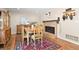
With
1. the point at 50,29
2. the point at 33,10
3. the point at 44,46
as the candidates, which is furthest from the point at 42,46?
the point at 33,10

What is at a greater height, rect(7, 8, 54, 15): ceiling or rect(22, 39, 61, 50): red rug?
rect(7, 8, 54, 15): ceiling

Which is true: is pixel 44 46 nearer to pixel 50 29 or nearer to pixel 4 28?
pixel 50 29

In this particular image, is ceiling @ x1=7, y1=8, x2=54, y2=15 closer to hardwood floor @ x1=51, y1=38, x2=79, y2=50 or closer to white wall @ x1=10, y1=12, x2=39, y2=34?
white wall @ x1=10, y1=12, x2=39, y2=34

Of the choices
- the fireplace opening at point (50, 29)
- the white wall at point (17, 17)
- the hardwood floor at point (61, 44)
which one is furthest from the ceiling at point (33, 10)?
the hardwood floor at point (61, 44)

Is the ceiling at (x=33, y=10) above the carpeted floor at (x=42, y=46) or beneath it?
above

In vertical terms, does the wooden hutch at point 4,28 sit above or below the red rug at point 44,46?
above

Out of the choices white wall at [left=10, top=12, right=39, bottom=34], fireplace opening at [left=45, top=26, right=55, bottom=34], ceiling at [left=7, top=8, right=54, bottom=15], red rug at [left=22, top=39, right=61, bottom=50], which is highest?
ceiling at [left=7, top=8, right=54, bottom=15]

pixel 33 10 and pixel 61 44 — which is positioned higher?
pixel 33 10

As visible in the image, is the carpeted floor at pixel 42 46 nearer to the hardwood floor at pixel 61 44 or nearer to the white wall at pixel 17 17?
the hardwood floor at pixel 61 44

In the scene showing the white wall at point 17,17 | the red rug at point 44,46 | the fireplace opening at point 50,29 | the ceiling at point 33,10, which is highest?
the ceiling at point 33,10

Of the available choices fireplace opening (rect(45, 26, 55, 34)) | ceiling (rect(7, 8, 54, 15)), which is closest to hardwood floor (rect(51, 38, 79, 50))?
fireplace opening (rect(45, 26, 55, 34))

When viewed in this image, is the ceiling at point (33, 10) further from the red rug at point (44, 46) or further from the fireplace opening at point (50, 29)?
the red rug at point (44, 46)

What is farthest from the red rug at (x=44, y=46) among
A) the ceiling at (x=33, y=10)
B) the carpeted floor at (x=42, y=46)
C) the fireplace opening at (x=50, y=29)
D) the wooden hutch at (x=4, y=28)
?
the ceiling at (x=33, y=10)
